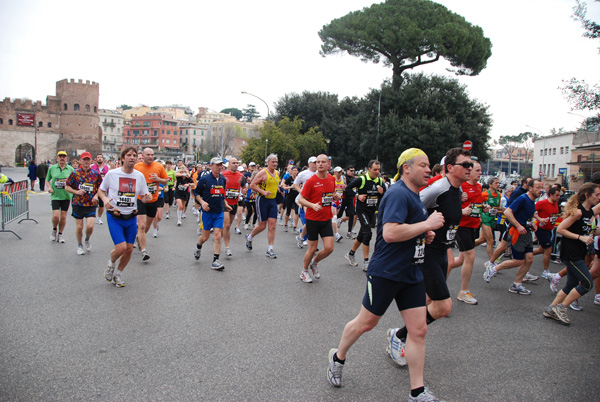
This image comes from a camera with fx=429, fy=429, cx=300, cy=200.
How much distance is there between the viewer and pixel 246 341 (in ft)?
14.1

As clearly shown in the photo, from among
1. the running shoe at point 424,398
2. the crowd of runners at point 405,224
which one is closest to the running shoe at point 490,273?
the crowd of runners at point 405,224

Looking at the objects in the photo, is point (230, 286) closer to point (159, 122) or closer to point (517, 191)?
point (517, 191)

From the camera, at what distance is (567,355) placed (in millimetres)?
4277

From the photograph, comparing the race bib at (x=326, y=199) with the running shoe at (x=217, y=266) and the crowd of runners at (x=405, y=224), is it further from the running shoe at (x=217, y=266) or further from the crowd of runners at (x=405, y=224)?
the running shoe at (x=217, y=266)

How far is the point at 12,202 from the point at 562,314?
1245 centimetres

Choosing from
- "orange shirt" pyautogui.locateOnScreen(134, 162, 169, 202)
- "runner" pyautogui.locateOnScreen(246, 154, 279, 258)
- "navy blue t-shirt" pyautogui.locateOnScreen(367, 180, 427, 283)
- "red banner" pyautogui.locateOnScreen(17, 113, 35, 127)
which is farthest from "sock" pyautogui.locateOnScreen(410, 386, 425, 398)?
"red banner" pyautogui.locateOnScreen(17, 113, 35, 127)

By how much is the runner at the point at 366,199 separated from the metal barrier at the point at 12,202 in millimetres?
7900

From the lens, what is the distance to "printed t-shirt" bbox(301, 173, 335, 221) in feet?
22.7

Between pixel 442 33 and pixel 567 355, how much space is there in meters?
33.2

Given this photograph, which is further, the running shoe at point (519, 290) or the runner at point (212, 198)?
the runner at point (212, 198)

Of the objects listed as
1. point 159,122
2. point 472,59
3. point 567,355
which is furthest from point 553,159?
point 159,122

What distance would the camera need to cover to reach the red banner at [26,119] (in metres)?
84.8

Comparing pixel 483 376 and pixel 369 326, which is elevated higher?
pixel 369 326

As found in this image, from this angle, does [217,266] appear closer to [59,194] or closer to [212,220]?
[212,220]
